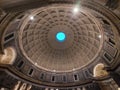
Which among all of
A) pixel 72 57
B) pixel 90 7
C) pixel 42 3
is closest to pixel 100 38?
pixel 72 57

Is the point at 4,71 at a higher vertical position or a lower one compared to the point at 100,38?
lower

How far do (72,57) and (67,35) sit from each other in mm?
3181

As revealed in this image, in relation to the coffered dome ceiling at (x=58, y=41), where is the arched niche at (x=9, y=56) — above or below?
below

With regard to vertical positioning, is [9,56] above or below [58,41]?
below

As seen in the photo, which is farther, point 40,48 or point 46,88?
point 40,48

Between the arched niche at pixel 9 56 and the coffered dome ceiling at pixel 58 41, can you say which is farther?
the coffered dome ceiling at pixel 58 41

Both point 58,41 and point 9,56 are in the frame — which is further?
point 58,41

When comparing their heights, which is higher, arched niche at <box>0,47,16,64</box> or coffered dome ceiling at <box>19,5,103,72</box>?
coffered dome ceiling at <box>19,5,103,72</box>

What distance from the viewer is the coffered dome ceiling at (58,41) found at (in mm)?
21156

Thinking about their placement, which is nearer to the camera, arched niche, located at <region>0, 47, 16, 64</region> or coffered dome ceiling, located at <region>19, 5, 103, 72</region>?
arched niche, located at <region>0, 47, 16, 64</region>

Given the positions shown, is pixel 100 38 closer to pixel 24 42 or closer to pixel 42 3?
pixel 24 42

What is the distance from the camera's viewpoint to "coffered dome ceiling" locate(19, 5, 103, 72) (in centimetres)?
2116

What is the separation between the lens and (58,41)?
25.2 metres

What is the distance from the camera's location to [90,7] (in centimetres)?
1138
